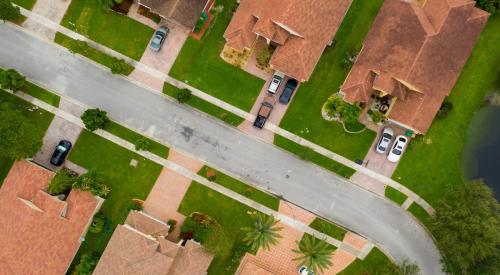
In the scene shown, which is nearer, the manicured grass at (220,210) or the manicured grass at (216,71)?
the manicured grass at (220,210)

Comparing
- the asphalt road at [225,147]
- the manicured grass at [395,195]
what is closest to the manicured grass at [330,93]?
the asphalt road at [225,147]

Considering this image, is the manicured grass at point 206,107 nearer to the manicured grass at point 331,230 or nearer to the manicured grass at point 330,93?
the manicured grass at point 330,93

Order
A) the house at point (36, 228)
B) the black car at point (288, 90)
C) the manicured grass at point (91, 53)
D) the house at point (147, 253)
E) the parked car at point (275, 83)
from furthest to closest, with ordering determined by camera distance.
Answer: the manicured grass at point (91, 53) → the black car at point (288, 90) → the parked car at point (275, 83) → the house at point (36, 228) → the house at point (147, 253)

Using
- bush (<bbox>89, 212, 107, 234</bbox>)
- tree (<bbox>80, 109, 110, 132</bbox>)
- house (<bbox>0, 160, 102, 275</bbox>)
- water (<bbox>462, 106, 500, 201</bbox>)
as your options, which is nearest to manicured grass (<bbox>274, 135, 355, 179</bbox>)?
water (<bbox>462, 106, 500, 201</bbox>)

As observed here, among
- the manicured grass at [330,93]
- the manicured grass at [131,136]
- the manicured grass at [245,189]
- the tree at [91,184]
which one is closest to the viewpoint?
the tree at [91,184]

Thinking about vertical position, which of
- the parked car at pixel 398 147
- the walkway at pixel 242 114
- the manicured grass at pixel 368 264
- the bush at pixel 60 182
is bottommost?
the bush at pixel 60 182

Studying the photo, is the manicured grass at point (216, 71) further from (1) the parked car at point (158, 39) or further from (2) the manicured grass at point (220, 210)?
(2) the manicured grass at point (220, 210)

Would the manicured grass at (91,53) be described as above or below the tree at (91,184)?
above
